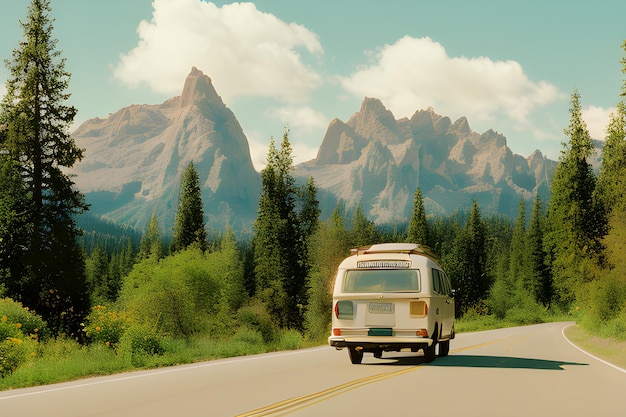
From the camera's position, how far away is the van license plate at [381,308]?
1702 cm

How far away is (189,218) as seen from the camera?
78000mm

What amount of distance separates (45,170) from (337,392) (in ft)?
95.9

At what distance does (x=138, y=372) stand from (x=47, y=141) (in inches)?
979

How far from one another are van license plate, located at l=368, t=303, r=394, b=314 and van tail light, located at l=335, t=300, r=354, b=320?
0.50m

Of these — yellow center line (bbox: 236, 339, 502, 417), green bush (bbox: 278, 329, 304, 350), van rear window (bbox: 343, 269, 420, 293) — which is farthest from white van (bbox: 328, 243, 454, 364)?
green bush (bbox: 278, 329, 304, 350)

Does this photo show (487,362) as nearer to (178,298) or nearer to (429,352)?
(429,352)

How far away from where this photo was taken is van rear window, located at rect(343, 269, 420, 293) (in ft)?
57.0

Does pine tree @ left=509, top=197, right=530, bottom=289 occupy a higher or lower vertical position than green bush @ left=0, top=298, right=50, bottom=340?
higher

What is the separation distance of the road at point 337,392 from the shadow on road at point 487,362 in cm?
8

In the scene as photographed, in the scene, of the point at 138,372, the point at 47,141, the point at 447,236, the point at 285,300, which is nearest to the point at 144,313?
the point at 47,141

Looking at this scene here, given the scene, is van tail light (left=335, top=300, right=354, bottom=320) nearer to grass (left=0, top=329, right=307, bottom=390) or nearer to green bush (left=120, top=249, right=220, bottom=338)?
grass (left=0, top=329, right=307, bottom=390)

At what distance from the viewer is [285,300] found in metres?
65.1

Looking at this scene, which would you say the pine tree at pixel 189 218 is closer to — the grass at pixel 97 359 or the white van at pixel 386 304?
the grass at pixel 97 359

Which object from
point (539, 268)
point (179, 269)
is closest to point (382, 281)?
point (179, 269)
